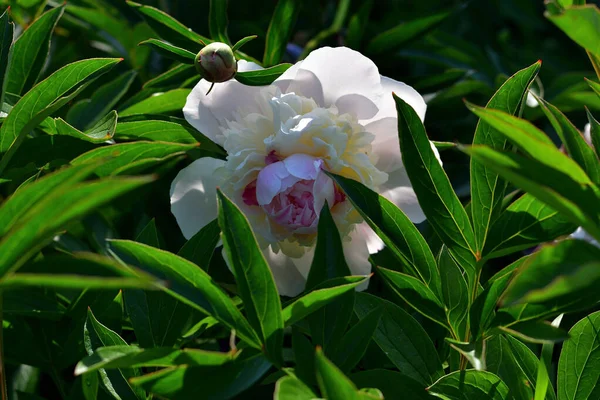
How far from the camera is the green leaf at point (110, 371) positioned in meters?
0.74

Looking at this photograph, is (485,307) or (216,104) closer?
(485,307)

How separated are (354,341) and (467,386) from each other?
11 cm

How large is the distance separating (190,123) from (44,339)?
32 centimetres

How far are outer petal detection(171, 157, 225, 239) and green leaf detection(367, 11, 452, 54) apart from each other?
532 mm

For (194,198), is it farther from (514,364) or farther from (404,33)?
(404,33)

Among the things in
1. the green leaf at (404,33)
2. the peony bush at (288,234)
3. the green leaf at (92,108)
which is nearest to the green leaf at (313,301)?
the peony bush at (288,234)

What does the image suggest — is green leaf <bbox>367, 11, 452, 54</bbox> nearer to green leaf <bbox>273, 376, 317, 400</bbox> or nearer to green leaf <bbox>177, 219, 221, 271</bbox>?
green leaf <bbox>177, 219, 221, 271</bbox>

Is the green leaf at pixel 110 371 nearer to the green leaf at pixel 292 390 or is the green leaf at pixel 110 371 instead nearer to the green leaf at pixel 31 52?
the green leaf at pixel 292 390

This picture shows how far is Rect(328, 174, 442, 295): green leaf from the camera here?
741 mm

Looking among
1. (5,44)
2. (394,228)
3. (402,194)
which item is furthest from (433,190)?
(5,44)

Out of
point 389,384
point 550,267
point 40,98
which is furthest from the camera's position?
point 40,98

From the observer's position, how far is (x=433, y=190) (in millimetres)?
748

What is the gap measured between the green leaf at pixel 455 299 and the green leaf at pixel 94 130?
40 cm

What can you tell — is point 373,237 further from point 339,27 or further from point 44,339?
point 339,27
